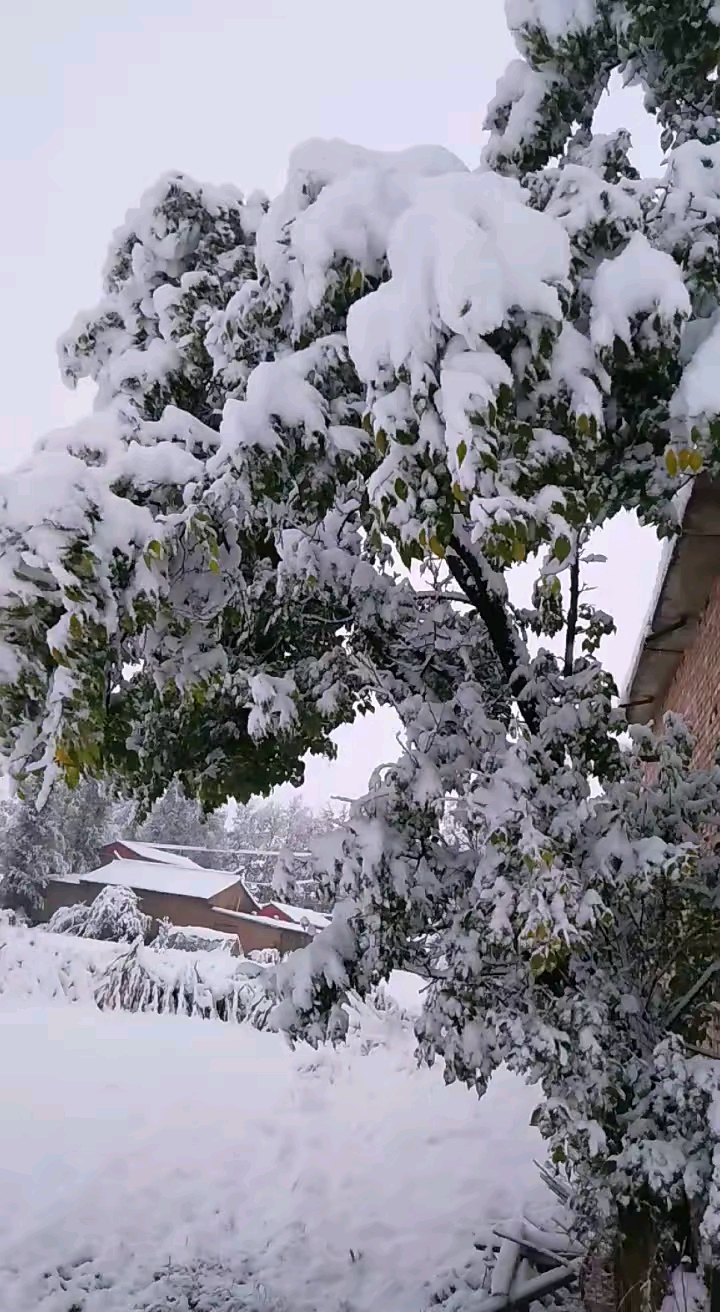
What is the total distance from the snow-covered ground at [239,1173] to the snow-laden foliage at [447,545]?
3120 millimetres

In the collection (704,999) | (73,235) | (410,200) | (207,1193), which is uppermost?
(73,235)

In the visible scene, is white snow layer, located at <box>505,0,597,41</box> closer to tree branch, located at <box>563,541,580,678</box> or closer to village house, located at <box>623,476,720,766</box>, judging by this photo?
village house, located at <box>623,476,720,766</box>

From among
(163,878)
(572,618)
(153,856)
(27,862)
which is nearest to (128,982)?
(572,618)

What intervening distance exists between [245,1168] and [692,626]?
577 centimetres

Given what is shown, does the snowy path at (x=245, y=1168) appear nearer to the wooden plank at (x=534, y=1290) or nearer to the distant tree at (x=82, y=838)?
the wooden plank at (x=534, y=1290)

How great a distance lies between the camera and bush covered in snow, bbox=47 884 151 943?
19469 millimetres

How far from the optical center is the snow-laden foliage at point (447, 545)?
6.59ft

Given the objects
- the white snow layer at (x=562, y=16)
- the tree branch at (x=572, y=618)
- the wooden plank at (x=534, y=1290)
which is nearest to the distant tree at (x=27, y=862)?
the wooden plank at (x=534, y=1290)

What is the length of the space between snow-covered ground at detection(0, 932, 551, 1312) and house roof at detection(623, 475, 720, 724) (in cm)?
395

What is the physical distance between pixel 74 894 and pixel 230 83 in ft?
76.7

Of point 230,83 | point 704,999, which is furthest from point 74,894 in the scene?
point 704,999

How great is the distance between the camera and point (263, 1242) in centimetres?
605

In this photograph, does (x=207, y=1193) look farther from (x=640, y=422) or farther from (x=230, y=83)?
(x=230, y=83)

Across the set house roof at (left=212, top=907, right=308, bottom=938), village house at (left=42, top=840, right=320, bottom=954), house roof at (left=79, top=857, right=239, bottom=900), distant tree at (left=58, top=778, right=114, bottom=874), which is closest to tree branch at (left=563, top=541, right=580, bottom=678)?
house roof at (left=212, top=907, right=308, bottom=938)
